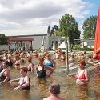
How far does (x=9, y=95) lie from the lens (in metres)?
10.6

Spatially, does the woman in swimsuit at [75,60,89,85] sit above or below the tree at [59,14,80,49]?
below

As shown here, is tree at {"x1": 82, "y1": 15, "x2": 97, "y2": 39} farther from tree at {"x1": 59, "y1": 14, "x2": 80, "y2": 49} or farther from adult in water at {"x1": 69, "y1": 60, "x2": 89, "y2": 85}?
adult in water at {"x1": 69, "y1": 60, "x2": 89, "y2": 85}

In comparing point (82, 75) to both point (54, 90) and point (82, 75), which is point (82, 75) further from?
point (54, 90)

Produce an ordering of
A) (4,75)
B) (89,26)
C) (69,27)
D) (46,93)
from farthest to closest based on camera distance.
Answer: (89,26)
(69,27)
(4,75)
(46,93)

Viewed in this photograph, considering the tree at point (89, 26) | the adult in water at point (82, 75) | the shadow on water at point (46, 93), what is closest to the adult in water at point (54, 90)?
the shadow on water at point (46, 93)

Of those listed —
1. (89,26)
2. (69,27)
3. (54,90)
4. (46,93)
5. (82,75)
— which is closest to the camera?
(54,90)

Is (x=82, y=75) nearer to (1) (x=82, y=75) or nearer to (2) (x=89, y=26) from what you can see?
(1) (x=82, y=75)

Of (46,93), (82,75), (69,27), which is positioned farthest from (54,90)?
(69,27)

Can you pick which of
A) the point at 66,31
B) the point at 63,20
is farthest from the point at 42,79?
the point at 63,20

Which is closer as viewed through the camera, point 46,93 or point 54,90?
point 54,90

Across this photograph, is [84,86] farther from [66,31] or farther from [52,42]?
[66,31]

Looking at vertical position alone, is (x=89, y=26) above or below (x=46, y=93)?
above

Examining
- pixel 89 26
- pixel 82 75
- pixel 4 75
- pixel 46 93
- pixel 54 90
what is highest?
pixel 89 26

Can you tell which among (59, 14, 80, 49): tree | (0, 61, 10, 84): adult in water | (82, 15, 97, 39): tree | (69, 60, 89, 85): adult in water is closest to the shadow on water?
(69, 60, 89, 85): adult in water
